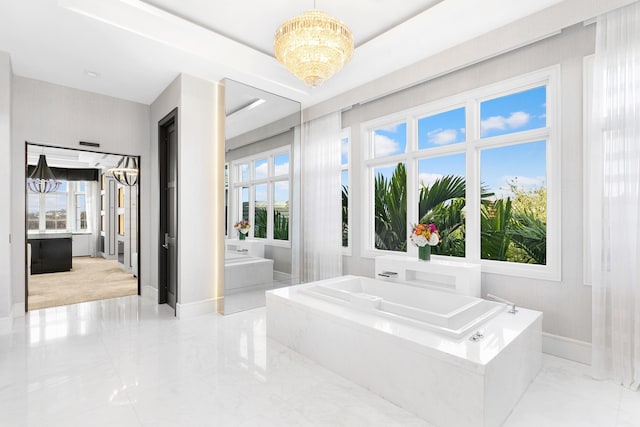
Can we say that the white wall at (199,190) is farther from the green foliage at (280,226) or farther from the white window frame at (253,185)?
the green foliage at (280,226)

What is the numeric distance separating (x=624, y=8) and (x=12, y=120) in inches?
238

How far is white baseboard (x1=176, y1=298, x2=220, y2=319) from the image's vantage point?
3843 mm

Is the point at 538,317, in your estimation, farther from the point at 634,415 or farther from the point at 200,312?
the point at 200,312

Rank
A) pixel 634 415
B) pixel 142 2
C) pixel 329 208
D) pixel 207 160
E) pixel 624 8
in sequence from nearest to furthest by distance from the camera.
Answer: pixel 634 415 < pixel 624 8 < pixel 142 2 < pixel 207 160 < pixel 329 208

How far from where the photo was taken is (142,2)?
2.98 metres

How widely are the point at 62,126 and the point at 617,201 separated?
5.90 metres

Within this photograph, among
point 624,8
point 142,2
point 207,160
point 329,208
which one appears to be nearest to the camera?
point 624,8

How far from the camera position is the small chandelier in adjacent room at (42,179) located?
4.84 meters

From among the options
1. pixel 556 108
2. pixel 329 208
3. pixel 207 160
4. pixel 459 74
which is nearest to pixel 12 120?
pixel 207 160

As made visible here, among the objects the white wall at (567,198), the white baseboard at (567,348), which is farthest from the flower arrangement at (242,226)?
the white baseboard at (567,348)

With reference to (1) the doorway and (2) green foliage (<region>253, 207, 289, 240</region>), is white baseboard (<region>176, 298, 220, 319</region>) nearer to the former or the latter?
(1) the doorway

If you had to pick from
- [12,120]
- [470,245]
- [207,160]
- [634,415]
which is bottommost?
[634,415]

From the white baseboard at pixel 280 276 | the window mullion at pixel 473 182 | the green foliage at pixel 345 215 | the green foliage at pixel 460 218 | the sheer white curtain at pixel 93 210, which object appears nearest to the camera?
the green foliage at pixel 460 218

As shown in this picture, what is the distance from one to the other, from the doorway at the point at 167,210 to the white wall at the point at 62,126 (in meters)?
0.53
